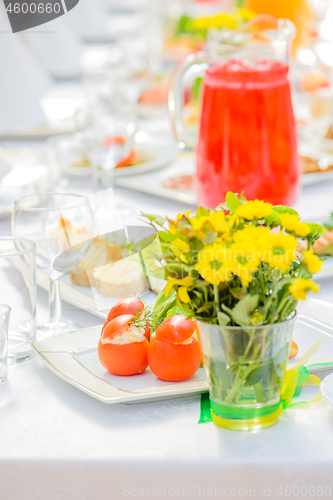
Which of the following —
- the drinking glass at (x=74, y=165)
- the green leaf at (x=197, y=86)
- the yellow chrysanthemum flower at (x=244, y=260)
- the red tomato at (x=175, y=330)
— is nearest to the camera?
the yellow chrysanthemum flower at (x=244, y=260)

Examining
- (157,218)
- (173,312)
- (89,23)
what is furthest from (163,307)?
(89,23)

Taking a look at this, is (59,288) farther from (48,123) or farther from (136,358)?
(48,123)

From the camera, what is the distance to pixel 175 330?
48 centimetres

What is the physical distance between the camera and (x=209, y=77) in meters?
0.87

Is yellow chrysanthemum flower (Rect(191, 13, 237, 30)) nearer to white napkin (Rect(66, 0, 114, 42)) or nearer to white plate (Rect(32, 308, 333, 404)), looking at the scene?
white plate (Rect(32, 308, 333, 404))

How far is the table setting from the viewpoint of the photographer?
40cm

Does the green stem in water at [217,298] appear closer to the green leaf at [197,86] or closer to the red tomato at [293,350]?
the red tomato at [293,350]

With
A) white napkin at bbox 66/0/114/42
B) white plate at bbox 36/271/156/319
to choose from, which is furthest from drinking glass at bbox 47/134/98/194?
white napkin at bbox 66/0/114/42

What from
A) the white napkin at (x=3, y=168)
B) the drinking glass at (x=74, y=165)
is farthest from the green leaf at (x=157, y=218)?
the white napkin at (x=3, y=168)

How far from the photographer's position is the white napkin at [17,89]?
5.17ft

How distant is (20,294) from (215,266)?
25 cm

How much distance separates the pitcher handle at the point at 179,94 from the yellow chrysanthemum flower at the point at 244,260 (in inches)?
22.0

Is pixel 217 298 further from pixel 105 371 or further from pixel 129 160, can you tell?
pixel 129 160

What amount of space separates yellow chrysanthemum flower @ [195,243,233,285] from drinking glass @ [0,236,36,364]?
226 mm
